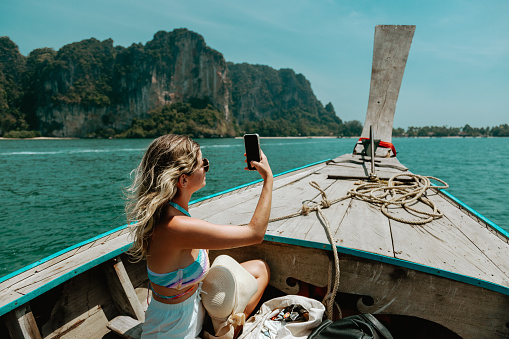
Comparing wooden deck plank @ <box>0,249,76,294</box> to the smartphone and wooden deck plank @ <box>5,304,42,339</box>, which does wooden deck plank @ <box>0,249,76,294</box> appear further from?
the smartphone

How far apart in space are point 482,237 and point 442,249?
1.58 feet

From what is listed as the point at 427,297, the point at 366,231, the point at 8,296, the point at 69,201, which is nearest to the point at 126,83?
the point at 69,201

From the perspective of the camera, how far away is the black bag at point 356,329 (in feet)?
3.79

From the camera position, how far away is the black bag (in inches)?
45.5

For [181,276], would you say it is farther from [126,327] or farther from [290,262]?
[290,262]

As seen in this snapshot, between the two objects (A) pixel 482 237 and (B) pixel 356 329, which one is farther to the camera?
(A) pixel 482 237

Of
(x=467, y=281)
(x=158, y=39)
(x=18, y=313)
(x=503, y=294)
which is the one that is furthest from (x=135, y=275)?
(x=158, y=39)

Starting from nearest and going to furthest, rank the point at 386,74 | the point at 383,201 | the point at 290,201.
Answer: the point at 383,201 < the point at 290,201 < the point at 386,74

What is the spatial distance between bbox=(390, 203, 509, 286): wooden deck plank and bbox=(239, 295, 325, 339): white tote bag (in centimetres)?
55

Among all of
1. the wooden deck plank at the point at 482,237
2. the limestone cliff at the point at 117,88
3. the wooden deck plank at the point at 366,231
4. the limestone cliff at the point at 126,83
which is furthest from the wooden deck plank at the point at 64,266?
the limestone cliff at the point at 126,83

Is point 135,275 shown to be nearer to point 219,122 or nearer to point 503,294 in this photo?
point 503,294

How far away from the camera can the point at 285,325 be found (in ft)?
4.75

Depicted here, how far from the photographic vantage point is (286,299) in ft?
5.25

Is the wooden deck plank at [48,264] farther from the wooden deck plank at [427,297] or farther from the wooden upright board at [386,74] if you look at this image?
the wooden upright board at [386,74]
